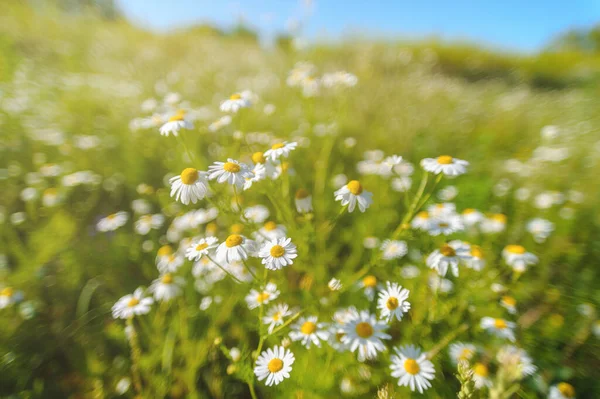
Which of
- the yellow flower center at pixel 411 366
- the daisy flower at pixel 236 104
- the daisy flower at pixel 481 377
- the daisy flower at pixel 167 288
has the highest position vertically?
the daisy flower at pixel 236 104

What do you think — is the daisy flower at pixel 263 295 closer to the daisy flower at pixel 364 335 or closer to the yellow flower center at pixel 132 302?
the daisy flower at pixel 364 335

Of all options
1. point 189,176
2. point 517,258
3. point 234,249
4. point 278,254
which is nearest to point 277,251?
point 278,254

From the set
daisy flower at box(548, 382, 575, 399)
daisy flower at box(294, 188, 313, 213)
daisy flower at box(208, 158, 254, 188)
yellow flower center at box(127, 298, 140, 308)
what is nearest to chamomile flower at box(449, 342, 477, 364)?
daisy flower at box(548, 382, 575, 399)

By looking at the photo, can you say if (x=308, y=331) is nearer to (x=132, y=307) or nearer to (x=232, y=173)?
(x=232, y=173)

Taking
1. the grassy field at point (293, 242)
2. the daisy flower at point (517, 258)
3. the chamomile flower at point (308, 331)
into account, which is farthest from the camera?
the daisy flower at point (517, 258)

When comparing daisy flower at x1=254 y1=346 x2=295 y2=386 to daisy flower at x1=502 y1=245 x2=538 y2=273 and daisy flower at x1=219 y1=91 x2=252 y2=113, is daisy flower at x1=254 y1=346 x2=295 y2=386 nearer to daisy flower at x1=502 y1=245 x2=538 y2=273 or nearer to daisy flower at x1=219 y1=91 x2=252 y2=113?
daisy flower at x1=219 y1=91 x2=252 y2=113

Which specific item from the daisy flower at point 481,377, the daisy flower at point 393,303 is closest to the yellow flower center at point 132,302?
the daisy flower at point 393,303
